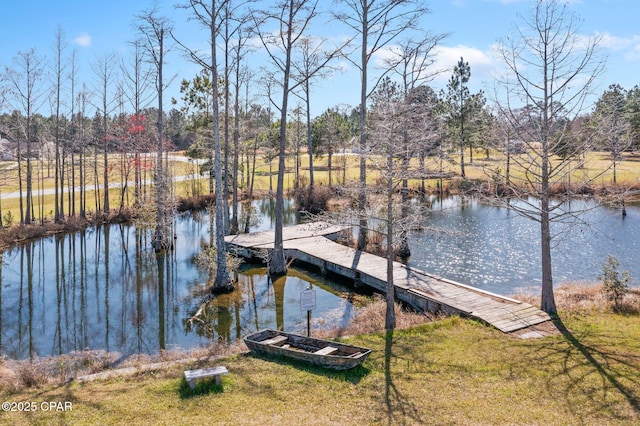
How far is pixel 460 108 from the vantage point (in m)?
49.3

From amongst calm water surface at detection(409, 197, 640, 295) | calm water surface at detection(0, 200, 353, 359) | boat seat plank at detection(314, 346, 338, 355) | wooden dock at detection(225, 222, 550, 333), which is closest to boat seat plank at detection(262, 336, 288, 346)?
boat seat plank at detection(314, 346, 338, 355)

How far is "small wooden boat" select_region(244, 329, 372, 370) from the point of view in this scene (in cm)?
962

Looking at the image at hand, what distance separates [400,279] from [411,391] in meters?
8.26

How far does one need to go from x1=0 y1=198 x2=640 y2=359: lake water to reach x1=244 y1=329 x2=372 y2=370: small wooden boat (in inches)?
126

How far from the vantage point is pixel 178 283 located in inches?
762

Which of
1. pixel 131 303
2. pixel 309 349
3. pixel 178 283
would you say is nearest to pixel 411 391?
pixel 309 349

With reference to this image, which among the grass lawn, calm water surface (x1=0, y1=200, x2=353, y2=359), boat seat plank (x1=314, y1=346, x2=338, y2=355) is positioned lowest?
calm water surface (x1=0, y1=200, x2=353, y2=359)

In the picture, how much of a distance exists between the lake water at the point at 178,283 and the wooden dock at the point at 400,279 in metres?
1.07

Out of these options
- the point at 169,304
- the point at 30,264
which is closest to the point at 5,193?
the point at 30,264

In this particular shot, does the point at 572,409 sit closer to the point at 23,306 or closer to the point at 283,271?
the point at 283,271

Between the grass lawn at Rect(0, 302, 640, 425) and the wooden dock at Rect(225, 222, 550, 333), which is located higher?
the wooden dock at Rect(225, 222, 550, 333)

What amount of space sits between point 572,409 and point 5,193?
153 feet

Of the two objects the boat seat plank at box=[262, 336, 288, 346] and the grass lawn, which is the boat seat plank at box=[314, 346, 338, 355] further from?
the boat seat plank at box=[262, 336, 288, 346]

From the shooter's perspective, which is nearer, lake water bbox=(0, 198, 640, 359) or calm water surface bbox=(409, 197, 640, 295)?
lake water bbox=(0, 198, 640, 359)
